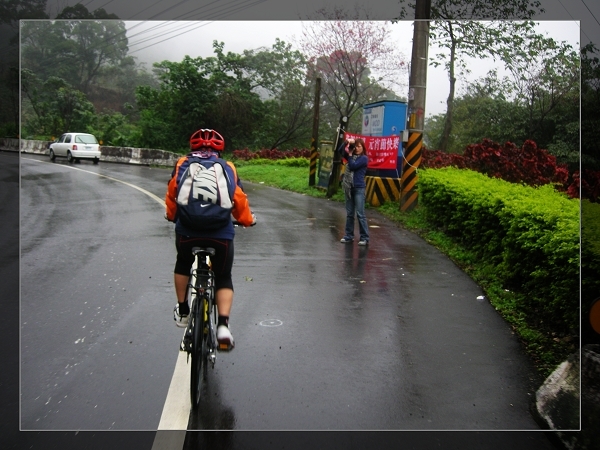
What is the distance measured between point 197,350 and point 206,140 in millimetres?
1275

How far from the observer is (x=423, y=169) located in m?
11.9

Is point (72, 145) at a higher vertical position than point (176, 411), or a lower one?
higher

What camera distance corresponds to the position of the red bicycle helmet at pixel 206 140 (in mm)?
4016

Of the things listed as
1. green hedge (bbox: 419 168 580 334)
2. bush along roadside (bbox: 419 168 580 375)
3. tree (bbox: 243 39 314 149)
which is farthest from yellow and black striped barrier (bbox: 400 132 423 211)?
tree (bbox: 243 39 314 149)

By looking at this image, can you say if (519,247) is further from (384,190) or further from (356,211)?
(384,190)

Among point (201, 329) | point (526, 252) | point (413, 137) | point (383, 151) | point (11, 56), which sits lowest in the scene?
point (201, 329)

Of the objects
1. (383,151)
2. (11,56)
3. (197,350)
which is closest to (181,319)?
(197,350)

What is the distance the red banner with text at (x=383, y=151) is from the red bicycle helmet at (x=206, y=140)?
30.6 ft

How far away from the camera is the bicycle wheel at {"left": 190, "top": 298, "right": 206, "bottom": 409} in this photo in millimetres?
3703

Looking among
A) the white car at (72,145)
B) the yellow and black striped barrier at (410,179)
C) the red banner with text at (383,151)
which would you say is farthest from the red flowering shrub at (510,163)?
the white car at (72,145)

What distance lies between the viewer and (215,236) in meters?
4.03

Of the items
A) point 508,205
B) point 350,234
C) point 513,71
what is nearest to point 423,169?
point 350,234

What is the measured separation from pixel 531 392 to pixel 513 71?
8.36 ft

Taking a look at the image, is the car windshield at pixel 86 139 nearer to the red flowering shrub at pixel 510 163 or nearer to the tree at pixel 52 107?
the tree at pixel 52 107
